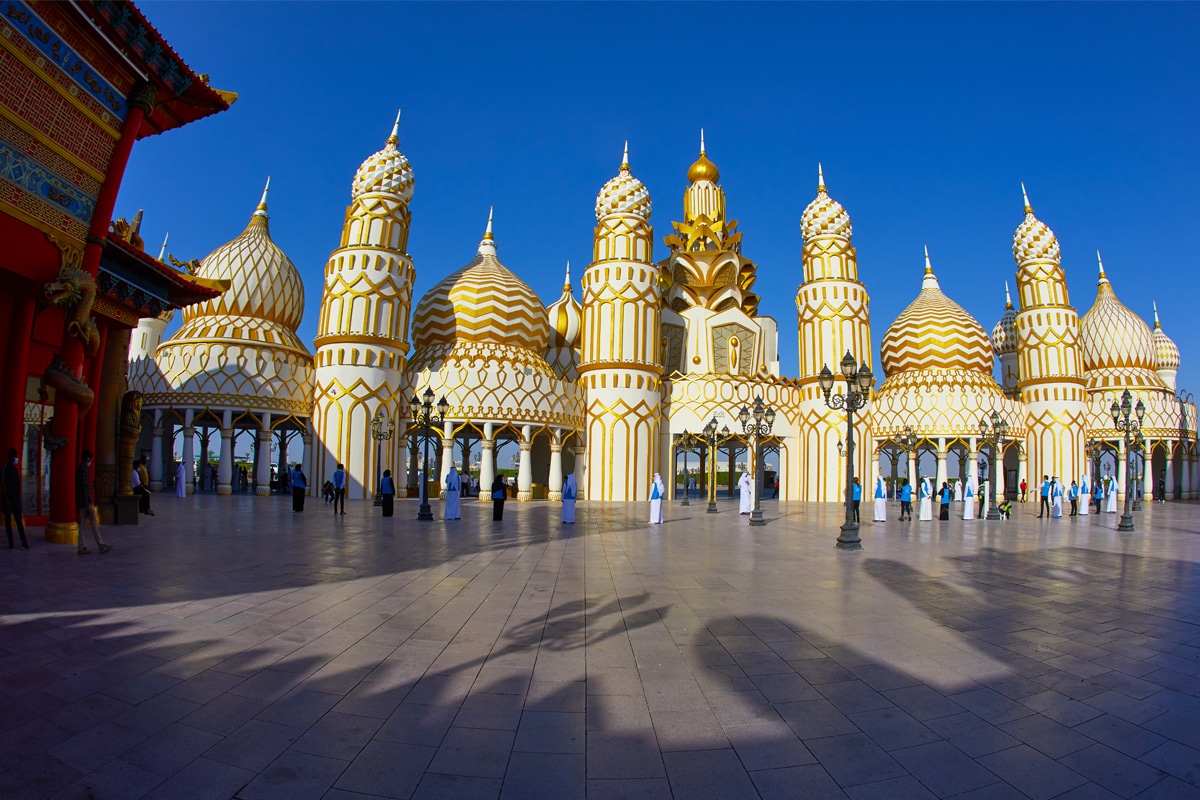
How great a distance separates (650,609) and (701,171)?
45103mm

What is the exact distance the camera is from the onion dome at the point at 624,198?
109ft

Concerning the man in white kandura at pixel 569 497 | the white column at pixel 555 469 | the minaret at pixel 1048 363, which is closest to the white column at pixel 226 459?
the white column at pixel 555 469

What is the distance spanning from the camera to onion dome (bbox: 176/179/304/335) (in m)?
31.2

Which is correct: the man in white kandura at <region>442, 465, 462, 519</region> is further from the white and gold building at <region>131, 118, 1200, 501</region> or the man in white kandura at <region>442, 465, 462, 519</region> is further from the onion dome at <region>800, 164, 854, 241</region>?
the onion dome at <region>800, 164, 854, 241</region>

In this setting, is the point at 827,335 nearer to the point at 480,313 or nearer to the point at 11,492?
the point at 480,313

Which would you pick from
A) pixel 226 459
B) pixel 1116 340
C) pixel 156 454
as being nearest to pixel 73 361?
pixel 226 459

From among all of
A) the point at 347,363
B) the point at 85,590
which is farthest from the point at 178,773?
the point at 347,363

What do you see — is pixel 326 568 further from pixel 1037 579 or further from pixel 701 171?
pixel 701 171

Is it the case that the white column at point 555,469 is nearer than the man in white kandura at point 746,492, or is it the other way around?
the man in white kandura at point 746,492

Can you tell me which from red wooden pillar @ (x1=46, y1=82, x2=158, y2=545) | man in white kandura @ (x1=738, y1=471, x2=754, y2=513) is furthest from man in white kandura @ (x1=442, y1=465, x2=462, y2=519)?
man in white kandura @ (x1=738, y1=471, x2=754, y2=513)

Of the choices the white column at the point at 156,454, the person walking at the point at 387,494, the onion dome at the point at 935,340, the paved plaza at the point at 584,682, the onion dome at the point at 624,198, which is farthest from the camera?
the onion dome at the point at 935,340

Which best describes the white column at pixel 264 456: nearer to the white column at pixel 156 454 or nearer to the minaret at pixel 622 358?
the white column at pixel 156 454

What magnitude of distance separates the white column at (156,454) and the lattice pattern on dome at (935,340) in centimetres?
3966

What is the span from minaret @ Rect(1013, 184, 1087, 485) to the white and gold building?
0.11m
